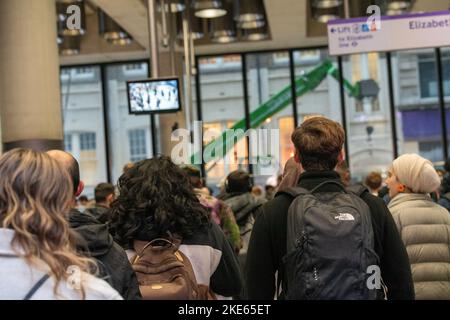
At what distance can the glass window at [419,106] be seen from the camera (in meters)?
15.3

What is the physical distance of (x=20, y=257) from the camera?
189 centimetres

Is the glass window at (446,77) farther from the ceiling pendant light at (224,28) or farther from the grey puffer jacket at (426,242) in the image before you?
the grey puffer jacket at (426,242)

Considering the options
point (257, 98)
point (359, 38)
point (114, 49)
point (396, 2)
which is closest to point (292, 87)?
point (257, 98)

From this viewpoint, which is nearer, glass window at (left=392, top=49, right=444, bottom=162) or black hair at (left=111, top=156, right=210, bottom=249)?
black hair at (left=111, top=156, right=210, bottom=249)

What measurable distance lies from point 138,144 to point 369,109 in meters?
4.81

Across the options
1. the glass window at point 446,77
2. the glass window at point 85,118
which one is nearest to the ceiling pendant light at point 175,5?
the glass window at point 85,118

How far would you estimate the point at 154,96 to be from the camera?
9.01 meters

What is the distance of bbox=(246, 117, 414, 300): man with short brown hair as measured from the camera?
2.73 meters

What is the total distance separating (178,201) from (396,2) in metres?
8.82

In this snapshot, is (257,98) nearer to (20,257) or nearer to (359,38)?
(359,38)

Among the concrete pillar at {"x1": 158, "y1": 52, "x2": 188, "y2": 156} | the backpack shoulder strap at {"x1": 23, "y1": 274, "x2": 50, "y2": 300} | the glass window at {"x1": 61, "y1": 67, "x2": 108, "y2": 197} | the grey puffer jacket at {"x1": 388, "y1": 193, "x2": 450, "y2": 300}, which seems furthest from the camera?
the glass window at {"x1": 61, "y1": 67, "x2": 108, "y2": 197}

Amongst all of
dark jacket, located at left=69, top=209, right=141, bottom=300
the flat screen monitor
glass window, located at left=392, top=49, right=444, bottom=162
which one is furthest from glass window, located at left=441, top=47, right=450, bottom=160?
dark jacket, located at left=69, top=209, right=141, bottom=300

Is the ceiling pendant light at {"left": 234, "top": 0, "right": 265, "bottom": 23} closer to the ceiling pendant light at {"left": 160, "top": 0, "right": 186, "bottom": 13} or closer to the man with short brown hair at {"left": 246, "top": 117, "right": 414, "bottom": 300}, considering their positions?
the ceiling pendant light at {"left": 160, "top": 0, "right": 186, "bottom": 13}

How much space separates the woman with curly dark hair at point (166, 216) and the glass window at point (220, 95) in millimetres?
12643
